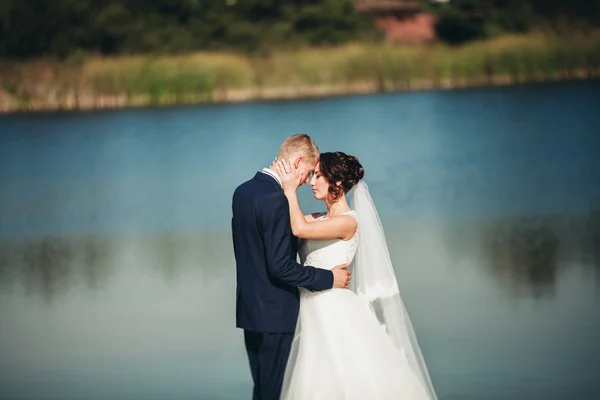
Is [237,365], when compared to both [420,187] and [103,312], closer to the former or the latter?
[103,312]

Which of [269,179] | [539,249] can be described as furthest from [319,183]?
[539,249]

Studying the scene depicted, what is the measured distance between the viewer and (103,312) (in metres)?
8.62

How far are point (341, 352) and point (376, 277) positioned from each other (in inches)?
16.1

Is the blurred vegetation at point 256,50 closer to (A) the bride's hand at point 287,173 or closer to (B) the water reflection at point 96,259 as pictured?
(B) the water reflection at point 96,259

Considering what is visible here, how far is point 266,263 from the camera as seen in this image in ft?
14.4

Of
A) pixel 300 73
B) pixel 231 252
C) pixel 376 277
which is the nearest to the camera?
pixel 376 277

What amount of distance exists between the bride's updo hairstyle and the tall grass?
96.7 feet

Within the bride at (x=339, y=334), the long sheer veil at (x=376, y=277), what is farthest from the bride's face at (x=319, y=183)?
the long sheer veil at (x=376, y=277)

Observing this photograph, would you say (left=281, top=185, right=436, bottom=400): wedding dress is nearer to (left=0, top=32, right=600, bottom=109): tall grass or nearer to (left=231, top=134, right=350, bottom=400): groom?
(left=231, top=134, right=350, bottom=400): groom

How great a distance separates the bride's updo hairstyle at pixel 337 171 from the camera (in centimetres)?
A: 465

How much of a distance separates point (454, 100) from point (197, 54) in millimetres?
10576

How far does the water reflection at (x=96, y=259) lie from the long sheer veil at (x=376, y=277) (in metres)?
4.54

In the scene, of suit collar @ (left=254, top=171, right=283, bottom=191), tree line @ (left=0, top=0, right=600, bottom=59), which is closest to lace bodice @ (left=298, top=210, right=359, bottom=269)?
suit collar @ (left=254, top=171, right=283, bottom=191)

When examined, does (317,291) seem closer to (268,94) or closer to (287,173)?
(287,173)
